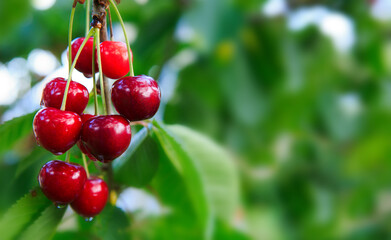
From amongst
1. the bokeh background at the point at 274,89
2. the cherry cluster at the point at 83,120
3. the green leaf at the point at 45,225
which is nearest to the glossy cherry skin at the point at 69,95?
the cherry cluster at the point at 83,120

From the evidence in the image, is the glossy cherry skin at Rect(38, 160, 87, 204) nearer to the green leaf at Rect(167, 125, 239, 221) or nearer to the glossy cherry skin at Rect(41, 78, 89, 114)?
Result: the glossy cherry skin at Rect(41, 78, 89, 114)

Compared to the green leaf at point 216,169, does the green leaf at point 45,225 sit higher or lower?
lower

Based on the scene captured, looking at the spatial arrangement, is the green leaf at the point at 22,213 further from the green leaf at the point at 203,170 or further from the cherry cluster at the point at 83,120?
the green leaf at the point at 203,170

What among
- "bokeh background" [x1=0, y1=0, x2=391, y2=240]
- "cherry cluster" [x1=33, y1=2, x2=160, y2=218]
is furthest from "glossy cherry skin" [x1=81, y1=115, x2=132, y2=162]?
"bokeh background" [x1=0, y1=0, x2=391, y2=240]

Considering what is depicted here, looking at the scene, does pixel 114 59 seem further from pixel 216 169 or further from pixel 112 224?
pixel 216 169

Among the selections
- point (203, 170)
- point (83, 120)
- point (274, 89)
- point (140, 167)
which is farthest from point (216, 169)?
point (274, 89)

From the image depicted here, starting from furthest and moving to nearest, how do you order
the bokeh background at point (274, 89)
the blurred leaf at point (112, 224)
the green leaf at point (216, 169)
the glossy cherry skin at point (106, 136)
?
the bokeh background at point (274, 89) < the green leaf at point (216, 169) < the blurred leaf at point (112, 224) < the glossy cherry skin at point (106, 136)
